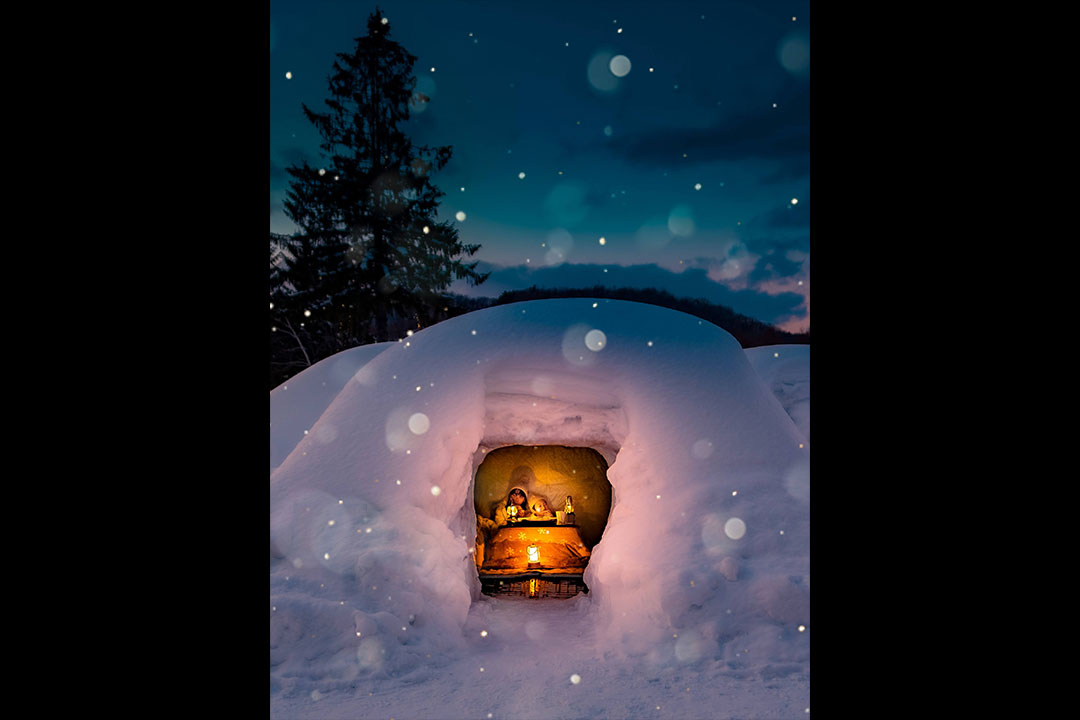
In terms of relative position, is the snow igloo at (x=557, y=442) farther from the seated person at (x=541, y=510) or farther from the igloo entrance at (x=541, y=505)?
the seated person at (x=541, y=510)

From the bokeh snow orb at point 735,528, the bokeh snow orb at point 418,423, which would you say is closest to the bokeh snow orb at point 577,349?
the bokeh snow orb at point 418,423

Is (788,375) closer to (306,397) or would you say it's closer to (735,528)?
(735,528)

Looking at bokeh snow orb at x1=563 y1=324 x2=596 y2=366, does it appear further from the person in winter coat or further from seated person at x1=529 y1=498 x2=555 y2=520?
seated person at x1=529 y1=498 x2=555 y2=520

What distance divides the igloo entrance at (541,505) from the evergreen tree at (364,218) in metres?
8.16

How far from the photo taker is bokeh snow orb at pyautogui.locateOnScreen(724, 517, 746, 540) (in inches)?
212

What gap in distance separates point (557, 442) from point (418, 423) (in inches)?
66.7

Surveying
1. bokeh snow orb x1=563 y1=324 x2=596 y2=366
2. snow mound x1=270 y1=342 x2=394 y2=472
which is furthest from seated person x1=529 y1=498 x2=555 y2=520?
bokeh snow orb x1=563 y1=324 x2=596 y2=366

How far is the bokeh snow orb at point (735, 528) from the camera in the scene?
5.38 meters

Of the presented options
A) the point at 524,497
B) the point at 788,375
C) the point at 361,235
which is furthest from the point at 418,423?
the point at 361,235

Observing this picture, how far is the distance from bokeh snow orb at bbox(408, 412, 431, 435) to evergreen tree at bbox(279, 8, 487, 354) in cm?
1133
